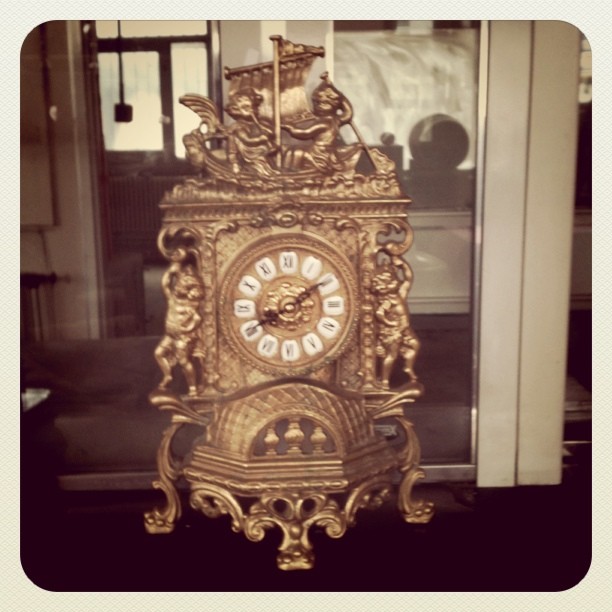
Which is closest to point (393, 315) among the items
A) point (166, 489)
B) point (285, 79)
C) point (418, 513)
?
point (418, 513)

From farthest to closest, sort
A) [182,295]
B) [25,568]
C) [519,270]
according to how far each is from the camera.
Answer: [519,270] → [25,568] → [182,295]

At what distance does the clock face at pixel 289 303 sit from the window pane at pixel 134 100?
47 centimetres

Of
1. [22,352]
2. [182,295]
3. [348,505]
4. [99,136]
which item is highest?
[99,136]

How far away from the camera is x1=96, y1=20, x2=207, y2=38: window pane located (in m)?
2.11

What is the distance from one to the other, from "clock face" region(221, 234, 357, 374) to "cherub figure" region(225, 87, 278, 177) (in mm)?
211

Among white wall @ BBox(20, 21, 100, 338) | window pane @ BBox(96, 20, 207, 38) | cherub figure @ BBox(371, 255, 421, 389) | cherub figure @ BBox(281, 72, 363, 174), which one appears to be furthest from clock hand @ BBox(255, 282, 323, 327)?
window pane @ BBox(96, 20, 207, 38)

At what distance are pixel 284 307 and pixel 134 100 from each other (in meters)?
0.75

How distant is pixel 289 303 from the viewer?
6.97 feet

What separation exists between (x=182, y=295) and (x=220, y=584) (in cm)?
86

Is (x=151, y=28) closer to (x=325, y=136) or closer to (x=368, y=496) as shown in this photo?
(x=325, y=136)

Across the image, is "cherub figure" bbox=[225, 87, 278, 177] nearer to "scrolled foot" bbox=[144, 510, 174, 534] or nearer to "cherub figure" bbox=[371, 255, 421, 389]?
"cherub figure" bbox=[371, 255, 421, 389]

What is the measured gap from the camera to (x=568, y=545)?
231 cm

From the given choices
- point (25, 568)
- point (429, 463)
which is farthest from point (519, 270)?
point (25, 568)

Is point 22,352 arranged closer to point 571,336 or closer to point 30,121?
point 30,121
